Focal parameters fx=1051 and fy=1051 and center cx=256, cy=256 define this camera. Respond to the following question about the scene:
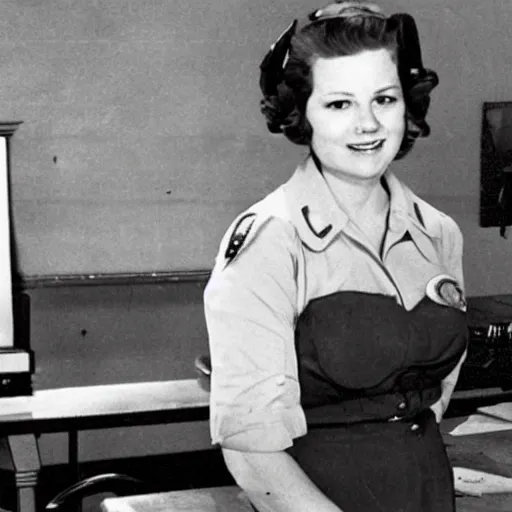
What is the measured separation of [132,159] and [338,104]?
3139 mm

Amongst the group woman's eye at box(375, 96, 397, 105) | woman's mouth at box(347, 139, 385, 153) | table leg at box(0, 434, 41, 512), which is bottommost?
table leg at box(0, 434, 41, 512)

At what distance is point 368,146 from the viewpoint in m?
1.32

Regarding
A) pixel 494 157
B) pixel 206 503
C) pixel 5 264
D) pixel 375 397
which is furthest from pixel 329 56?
pixel 494 157

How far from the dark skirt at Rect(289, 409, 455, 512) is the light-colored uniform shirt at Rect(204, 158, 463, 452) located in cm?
10

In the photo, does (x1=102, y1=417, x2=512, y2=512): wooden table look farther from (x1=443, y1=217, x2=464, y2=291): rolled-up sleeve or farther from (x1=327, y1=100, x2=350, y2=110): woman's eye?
(x1=327, y1=100, x2=350, y2=110): woman's eye

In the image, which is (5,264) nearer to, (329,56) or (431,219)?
(431,219)

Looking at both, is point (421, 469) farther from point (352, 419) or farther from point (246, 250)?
point (246, 250)

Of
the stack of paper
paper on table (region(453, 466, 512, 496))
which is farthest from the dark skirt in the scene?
the stack of paper

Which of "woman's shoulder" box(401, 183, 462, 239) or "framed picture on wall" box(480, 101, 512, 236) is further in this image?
"framed picture on wall" box(480, 101, 512, 236)

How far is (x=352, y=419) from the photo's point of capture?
141 centimetres

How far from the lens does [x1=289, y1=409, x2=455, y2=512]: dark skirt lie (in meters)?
1.41

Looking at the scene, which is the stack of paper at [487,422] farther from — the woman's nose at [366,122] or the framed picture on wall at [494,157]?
the framed picture on wall at [494,157]

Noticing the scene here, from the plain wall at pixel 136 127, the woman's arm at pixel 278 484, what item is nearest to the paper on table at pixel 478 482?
the woman's arm at pixel 278 484

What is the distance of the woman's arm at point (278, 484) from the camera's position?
127 centimetres
